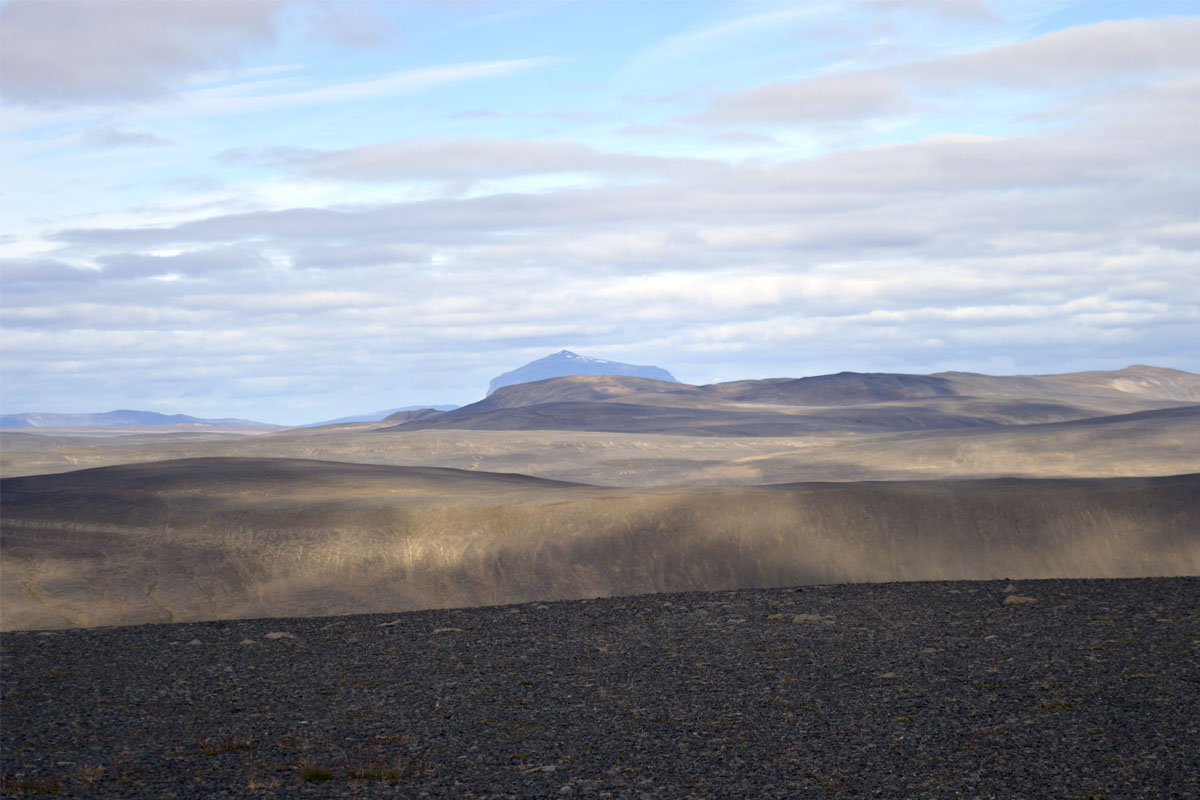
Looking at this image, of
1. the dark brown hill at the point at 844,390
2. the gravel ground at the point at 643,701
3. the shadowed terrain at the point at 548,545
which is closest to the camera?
the gravel ground at the point at 643,701

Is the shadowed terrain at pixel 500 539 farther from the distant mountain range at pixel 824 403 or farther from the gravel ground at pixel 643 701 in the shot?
the distant mountain range at pixel 824 403

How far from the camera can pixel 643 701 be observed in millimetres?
11805

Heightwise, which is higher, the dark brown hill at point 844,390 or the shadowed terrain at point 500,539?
the dark brown hill at point 844,390

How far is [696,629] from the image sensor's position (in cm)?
1570

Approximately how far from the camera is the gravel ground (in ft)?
29.9

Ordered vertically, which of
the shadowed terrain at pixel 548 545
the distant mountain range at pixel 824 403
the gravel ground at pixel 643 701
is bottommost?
the gravel ground at pixel 643 701

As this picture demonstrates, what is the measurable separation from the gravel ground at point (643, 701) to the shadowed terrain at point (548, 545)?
1851 mm

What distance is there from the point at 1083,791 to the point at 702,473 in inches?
1673

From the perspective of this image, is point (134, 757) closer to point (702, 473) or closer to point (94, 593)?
point (94, 593)

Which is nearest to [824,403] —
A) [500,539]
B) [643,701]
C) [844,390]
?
[844,390]

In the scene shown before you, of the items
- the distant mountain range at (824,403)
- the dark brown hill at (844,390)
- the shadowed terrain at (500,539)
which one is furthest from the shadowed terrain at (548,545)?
the dark brown hill at (844,390)

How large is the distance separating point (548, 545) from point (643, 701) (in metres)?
9.03

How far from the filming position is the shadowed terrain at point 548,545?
19391 millimetres

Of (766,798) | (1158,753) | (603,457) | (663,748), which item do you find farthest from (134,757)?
(603,457)
